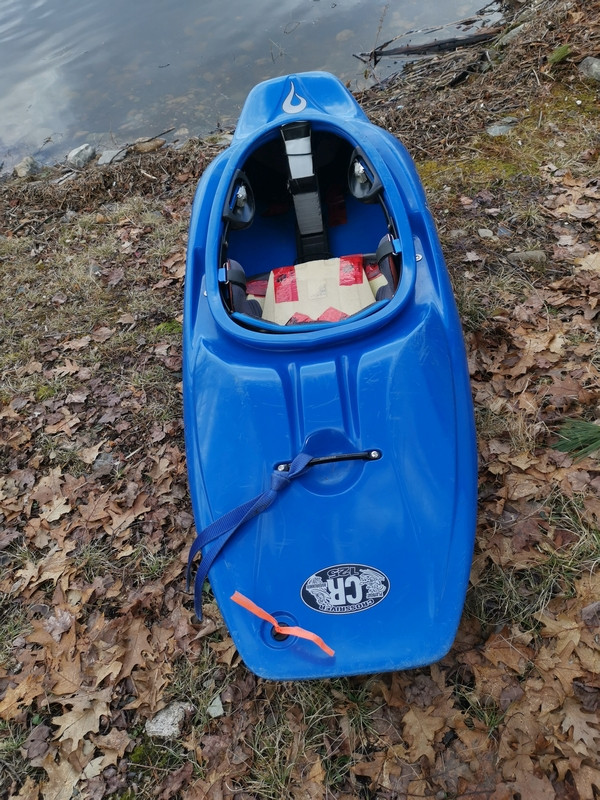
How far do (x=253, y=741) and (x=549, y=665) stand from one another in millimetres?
1296

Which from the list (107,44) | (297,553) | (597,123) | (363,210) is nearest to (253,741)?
(297,553)

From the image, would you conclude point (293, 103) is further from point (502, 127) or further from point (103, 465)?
point (103, 465)

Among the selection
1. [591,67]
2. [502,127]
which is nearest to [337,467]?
[502,127]

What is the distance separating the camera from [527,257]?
3.85 meters

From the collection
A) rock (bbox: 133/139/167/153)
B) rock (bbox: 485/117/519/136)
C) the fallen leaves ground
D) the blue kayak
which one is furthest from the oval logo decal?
rock (bbox: 133/139/167/153)

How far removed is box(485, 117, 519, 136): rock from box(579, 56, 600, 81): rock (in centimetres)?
87

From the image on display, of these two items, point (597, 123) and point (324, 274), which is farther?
point (597, 123)

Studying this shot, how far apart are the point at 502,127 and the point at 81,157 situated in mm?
5399

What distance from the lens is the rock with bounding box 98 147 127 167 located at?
6801mm

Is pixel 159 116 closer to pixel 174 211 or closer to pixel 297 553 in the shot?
pixel 174 211

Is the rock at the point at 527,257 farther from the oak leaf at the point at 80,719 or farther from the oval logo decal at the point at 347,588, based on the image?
the oak leaf at the point at 80,719

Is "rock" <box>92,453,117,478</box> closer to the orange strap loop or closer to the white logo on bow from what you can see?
the orange strap loop

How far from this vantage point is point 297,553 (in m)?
2.15

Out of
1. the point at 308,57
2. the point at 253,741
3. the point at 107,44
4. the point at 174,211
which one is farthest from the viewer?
the point at 107,44
